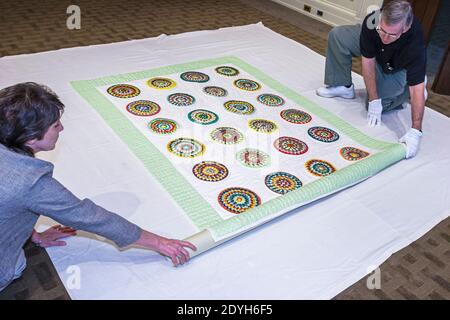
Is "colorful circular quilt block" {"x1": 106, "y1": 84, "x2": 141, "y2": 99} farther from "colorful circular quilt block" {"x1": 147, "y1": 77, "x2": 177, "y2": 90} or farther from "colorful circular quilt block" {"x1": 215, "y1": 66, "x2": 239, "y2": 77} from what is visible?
"colorful circular quilt block" {"x1": 215, "y1": 66, "x2": 239, "y2": 77}

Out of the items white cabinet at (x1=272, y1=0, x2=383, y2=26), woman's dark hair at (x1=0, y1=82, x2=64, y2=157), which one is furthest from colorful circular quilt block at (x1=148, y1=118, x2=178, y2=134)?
white cabinet at (x1=272, y1=0, x2=383, y2=26)

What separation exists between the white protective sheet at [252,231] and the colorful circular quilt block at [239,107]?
43 cm

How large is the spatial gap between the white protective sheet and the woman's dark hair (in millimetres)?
449

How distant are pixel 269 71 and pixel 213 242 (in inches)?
57.5

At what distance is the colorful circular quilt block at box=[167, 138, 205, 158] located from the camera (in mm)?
1720

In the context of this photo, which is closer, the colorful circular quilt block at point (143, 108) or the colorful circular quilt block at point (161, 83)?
the colorful circular quilt block at point (143, 108)

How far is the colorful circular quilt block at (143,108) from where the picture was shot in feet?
6.35

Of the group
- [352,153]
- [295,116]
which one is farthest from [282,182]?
[295,116]

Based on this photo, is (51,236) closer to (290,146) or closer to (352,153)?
(290,146)

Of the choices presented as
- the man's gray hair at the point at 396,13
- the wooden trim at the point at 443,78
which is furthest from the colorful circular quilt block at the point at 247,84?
the wooden trim at the point at 443,78

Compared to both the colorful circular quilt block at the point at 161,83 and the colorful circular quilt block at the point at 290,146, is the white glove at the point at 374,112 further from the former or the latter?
the colorful circular quilt block at the point at 161,83

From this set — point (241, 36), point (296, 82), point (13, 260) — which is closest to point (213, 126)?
point (296, 82)

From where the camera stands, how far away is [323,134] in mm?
1938

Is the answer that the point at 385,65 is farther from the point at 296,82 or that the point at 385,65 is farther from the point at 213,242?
the point at 213,242
